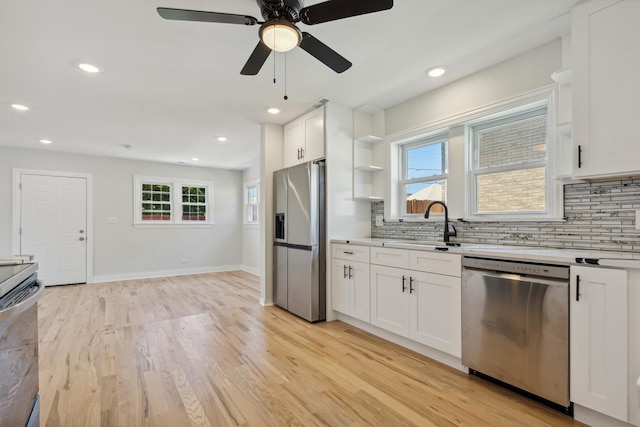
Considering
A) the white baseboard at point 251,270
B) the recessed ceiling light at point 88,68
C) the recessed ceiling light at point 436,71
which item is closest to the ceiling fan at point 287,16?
the recessed ceiling light at point 436,71

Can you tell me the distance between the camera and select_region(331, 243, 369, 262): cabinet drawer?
3129mm

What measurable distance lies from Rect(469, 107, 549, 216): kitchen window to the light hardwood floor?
1436 millimetres

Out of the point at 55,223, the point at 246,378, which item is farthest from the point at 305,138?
the point at 55,223

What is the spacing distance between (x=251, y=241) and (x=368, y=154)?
4.09m

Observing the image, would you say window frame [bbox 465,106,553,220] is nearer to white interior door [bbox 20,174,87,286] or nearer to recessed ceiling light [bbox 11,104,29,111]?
recessed ceiling light [bbox 11,104,29,111]

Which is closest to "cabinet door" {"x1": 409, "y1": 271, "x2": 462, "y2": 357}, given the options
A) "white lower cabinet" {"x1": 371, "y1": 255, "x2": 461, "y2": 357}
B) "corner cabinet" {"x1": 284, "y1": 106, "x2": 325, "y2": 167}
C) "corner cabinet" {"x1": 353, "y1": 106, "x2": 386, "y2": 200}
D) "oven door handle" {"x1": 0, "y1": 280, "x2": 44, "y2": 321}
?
"white lower cabinet" {"x1": 371, "y1": 255, "x2": 461, "y2": 357}

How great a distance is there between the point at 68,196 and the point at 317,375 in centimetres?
591

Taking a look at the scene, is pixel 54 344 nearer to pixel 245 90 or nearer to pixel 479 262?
pixel 245 90

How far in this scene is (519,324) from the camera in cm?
195

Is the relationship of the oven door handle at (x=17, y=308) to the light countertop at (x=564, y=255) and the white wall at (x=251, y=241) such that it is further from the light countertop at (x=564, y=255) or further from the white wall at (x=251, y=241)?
the white wall at (x=251, y=241)

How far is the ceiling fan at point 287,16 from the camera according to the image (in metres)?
1.55

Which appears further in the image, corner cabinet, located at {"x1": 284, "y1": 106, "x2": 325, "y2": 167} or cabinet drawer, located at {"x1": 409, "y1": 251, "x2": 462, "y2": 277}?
corner cabinet, located at {"x1": 284, "y1": 106, "x2": 325, "y2": 167}

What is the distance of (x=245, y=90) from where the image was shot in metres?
3.13

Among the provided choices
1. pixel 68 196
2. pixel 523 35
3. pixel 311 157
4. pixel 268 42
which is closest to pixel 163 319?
pixel 311 157
